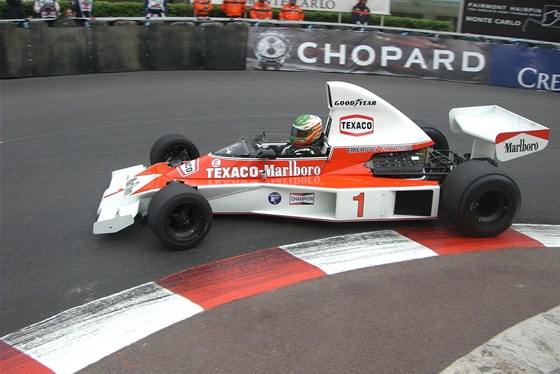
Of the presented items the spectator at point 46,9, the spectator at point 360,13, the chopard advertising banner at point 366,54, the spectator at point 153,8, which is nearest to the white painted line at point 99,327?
the chopard advertising banner at point 366,54

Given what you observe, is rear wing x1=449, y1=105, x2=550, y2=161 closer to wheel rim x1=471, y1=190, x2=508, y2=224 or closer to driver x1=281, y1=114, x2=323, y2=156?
wheel rim x1=471, y1=190, x2=508, y2=224

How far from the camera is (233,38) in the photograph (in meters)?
14.6

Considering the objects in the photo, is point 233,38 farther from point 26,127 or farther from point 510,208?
point 510,208

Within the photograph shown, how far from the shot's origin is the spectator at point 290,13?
16.2 metres

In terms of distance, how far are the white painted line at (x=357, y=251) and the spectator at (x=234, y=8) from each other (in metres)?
11.1

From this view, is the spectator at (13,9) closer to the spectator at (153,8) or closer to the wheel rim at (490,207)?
the spectator at (153,8)

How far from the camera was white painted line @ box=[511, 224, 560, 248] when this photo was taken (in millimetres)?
6572

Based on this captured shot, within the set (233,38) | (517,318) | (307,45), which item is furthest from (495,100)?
(517,318)

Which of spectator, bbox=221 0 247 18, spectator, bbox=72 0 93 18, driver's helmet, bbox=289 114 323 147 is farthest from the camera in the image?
spectator, bbox=221 0 247 18

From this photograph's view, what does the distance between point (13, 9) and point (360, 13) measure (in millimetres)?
9251

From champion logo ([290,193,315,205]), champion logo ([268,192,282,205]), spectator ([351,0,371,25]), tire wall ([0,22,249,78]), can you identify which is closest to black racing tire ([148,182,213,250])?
champion logo ([268,192,282,205])

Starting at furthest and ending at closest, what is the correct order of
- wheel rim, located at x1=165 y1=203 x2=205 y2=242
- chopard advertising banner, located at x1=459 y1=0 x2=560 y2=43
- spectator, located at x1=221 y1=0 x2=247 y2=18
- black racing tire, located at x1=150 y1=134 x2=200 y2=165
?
1. chopard advertising banner, located at x1=459 y1=0 x2=560 y2=43
2. spectator, located at x1=221 y1=0 x2=247 y2=18
3. black racing tire, located at x1=150 y1=134 x2=200 y2=165
4. wheel rim, located at x1=165 y1=203 x2=205 y2=242

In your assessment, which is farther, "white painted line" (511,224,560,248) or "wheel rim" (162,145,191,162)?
"wheel rim" (162,145,191,162)

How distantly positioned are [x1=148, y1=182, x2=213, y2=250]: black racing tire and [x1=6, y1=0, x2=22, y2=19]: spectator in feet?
36.7
